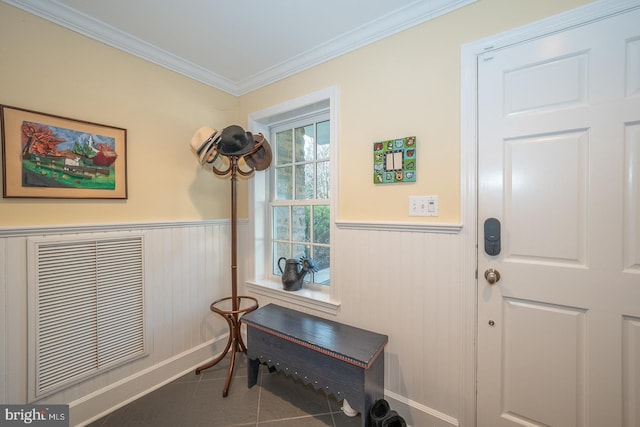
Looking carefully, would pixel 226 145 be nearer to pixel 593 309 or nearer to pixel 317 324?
pixel 317 324

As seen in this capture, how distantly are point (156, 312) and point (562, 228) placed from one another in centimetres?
256

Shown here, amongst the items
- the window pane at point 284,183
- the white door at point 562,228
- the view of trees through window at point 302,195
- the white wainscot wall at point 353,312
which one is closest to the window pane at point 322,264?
the view of trees through window at point 302,195

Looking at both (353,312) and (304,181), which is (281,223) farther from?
(353,312)

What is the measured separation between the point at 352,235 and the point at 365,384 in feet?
2.83

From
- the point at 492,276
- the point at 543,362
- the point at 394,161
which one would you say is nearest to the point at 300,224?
the point at 394,161

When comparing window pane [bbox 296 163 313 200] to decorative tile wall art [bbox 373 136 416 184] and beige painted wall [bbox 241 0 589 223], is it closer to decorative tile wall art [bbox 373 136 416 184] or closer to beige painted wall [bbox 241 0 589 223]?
beige painted wall [bbox 241 0 589 223]

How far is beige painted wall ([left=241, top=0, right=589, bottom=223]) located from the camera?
1350 mm

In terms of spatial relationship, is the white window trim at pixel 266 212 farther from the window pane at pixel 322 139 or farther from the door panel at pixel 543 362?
the door panel at pixel 543 362

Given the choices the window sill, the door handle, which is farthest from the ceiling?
the window sill

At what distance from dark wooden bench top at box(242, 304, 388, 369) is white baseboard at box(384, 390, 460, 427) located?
1.29ft

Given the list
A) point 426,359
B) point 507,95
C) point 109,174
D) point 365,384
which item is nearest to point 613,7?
→ point 507,95

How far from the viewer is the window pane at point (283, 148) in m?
2.40

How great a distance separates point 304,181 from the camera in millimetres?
2283

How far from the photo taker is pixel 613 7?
1.07 m
